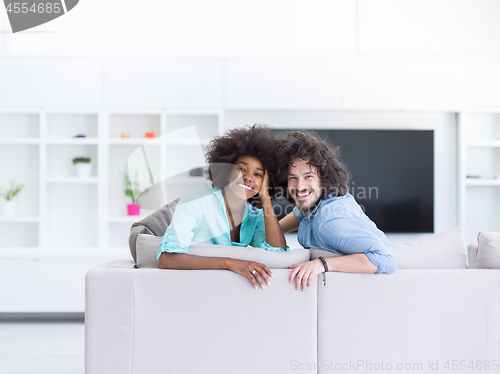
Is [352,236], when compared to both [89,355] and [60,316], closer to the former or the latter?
[89,355]

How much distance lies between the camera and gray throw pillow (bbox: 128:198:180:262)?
5.65 feet

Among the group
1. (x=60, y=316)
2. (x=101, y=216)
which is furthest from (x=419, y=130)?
(x=60, y=316)

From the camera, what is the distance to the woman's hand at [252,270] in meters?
1.37

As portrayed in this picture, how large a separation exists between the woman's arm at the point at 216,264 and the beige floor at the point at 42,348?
1.17 m

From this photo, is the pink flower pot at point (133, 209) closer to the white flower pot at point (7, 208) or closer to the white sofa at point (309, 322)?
the white flower pot at point (7, 208)

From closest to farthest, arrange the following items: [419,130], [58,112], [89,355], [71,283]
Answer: [89,355] → [71,283] → [58,112] → [419,130]

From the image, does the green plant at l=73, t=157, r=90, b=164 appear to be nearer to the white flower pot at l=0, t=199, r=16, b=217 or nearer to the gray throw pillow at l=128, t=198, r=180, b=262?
the white flower pot at l=0, t=199, r=16, b=217

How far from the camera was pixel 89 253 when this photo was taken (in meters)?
3.28

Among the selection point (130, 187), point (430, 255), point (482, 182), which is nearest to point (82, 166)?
point (130, 187)

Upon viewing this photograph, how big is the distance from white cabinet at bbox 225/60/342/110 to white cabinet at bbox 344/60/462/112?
141mm

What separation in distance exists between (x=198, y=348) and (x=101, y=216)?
91.4 inches

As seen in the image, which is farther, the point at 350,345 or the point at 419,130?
the point at 419,130

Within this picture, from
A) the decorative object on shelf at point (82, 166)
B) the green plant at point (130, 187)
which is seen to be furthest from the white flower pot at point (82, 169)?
the green plant at point (130, 187)

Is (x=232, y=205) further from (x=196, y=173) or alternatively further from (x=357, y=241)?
(x=196, y=173)
